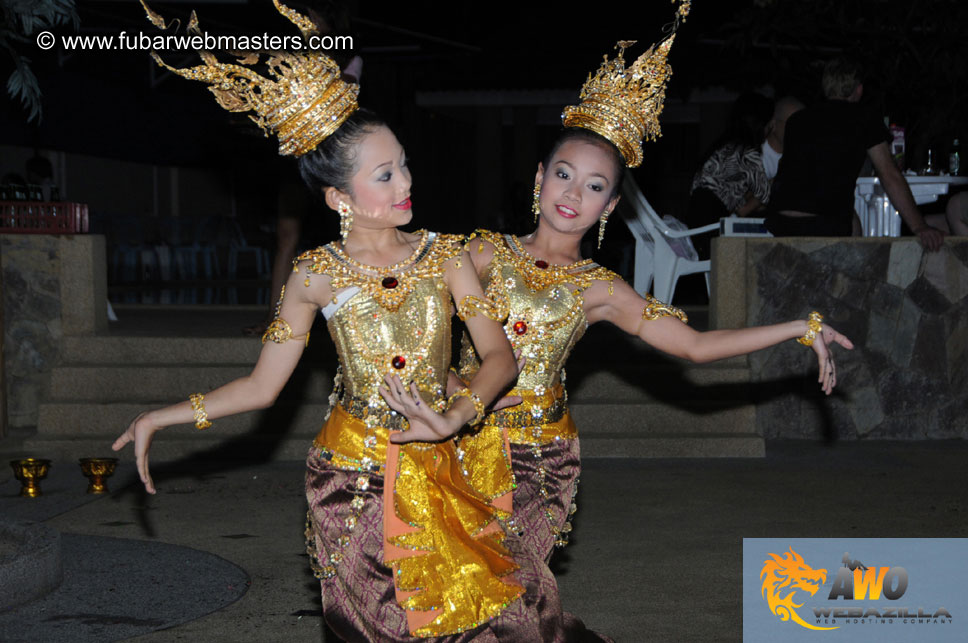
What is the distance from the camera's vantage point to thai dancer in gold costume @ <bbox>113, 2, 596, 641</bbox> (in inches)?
118

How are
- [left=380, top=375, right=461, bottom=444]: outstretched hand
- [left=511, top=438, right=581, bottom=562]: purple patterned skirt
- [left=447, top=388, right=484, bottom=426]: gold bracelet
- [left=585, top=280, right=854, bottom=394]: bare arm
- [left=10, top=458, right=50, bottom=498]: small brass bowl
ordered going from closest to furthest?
[left=380, top=375, right=461, bottom=444]: outstretched hand
[left=447, top=388, right=484, bottom=426]: gold bracelet
[left=585, top=280, right=854, bottom=394]: bare arm
[left=511, top=438, right=581, bottom=562]: purple patterned skirt
[left=10, top=458, right=50, bottom=498]: small brass bowl

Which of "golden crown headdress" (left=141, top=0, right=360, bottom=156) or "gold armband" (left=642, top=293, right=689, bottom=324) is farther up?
"golden crown headdress" (left=141, top=0, right=360, bottom=156)

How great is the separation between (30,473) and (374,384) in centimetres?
356

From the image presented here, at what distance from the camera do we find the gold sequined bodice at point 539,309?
372cm

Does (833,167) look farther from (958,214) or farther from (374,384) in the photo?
(374,384)

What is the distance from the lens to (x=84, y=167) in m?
18.3

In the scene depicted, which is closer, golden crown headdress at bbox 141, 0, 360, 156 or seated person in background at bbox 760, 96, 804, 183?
golden crown headdress at bbox 141, 0, 360, 156

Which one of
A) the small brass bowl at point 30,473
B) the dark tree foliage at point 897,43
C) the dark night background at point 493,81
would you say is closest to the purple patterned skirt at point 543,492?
the dark night background at point 493,81

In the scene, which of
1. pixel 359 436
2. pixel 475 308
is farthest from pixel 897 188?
pixel 359 436

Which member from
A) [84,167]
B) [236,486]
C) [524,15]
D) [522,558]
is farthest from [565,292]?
[524,15]

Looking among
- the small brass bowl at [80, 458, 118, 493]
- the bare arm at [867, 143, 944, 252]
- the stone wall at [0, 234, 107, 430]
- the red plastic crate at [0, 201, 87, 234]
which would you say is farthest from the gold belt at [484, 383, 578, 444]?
the red plastic crate at [0, 201, 87, 234]

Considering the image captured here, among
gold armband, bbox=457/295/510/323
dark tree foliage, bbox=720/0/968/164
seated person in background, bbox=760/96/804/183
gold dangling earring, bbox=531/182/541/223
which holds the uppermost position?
dark tree foliage, bbox=720/0/968/164

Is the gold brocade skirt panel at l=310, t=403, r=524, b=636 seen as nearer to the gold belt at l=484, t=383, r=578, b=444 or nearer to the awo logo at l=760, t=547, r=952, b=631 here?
the gold belt at l=484, t=383, r=578, b=444

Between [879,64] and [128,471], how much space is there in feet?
26.0
